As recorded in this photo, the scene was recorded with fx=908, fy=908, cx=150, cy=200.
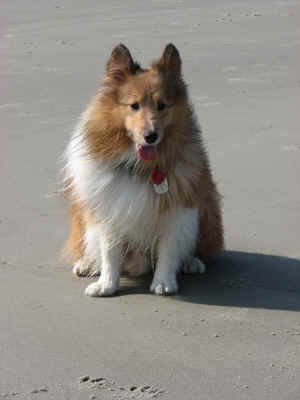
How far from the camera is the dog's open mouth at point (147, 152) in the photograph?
4.74m

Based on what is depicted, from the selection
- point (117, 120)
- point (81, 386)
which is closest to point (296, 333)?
point (81, 386)

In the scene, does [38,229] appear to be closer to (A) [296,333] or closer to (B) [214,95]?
(A) [296,333]

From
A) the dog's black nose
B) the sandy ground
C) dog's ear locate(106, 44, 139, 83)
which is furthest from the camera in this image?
dog's ear locate(106, 44, 139, 83)

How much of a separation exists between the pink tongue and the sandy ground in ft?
2.46

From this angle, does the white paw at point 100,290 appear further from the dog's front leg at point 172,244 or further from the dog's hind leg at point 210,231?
the dog's hind leg at point 210,231

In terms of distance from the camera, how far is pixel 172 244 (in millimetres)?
4969

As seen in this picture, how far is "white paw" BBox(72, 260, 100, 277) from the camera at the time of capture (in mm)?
5215

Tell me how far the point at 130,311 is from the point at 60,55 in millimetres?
6847

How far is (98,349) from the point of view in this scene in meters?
4.13

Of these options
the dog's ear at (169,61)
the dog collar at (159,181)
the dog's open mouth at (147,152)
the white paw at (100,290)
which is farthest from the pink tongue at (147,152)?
the white paw at (100,290)

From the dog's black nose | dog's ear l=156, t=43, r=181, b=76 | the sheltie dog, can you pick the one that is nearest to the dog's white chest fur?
the sheltie dog

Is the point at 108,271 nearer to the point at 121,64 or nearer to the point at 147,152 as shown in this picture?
the point at 147,152

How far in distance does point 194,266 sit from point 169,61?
1.19 meters

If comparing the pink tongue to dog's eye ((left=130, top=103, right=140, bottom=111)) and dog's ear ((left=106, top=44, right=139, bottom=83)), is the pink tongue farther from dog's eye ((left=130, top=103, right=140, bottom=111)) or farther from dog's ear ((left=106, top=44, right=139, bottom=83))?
dog's ear ((left=106, top=44, right=139, bottom=83))
